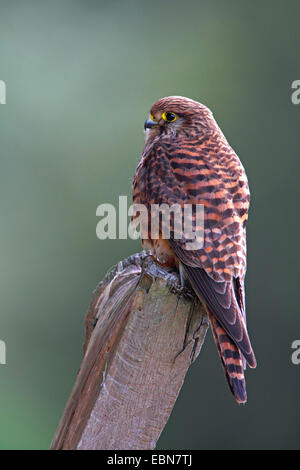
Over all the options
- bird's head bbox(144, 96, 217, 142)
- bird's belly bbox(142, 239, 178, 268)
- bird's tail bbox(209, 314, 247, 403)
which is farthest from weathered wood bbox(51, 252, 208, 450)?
bird's head bbox(144, 96, 217, 142)

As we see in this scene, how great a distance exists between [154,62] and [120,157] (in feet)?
5.86

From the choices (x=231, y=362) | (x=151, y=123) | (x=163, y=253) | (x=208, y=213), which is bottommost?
(x=231, y=362)

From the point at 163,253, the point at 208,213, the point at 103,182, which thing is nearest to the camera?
the point at 208,213

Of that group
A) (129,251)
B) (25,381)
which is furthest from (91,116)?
(25,381)

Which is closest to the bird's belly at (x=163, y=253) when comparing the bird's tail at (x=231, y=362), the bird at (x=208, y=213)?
the bird at (x=208, y=213)

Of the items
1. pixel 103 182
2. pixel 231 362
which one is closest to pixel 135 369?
pixel 231 362

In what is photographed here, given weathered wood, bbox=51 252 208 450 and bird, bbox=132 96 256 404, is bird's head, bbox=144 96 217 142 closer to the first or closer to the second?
bird, bbox=132 96 256 404

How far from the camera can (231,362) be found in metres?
2.24

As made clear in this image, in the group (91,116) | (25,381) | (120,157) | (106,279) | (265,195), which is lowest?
(25,381)

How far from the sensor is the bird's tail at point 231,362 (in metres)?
2.16

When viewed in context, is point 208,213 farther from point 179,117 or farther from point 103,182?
point 103,182

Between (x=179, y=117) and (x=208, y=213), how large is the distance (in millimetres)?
701

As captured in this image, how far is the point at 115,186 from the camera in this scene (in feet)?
24.5
